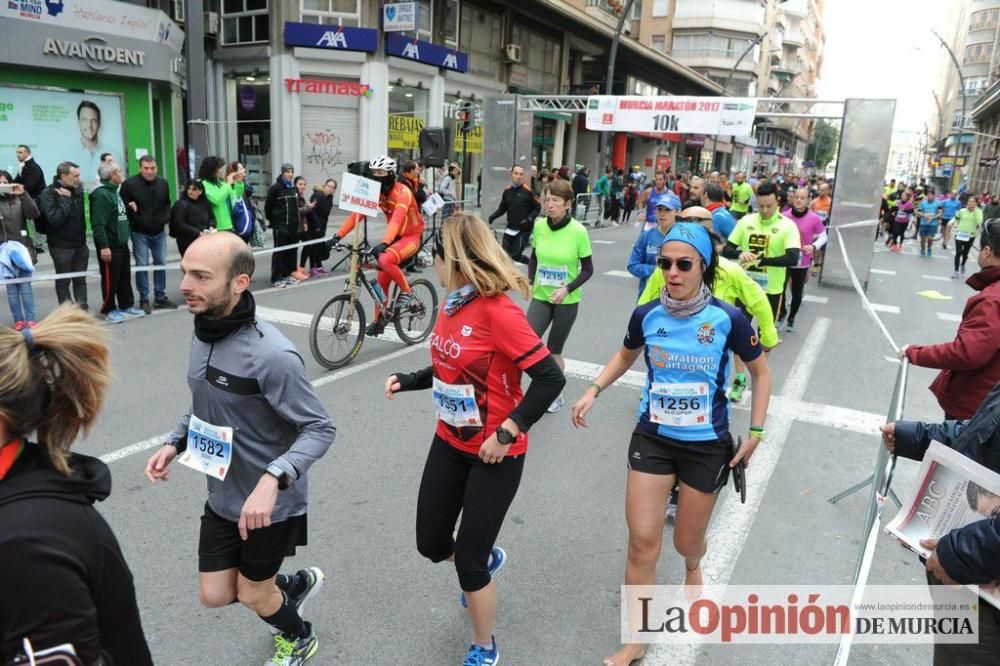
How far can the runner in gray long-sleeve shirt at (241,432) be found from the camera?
7.71 feet

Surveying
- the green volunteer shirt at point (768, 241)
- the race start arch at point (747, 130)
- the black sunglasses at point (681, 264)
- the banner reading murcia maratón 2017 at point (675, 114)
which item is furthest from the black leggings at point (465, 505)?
the banner reading murcia maratón 2017 at point (675, 114)

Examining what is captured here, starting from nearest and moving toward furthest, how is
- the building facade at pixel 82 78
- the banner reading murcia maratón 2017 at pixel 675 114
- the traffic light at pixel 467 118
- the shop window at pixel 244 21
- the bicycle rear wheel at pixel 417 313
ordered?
the bicycle rear wheel at pixel 417 313 < the building facade at pixel 82 78 < the banner reading murcia maratón 2017 at pixel 675 114 < the traffic light at pixel 467 118 < the shop window at pixel 244 21

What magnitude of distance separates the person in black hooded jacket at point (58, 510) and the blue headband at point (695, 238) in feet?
7.16

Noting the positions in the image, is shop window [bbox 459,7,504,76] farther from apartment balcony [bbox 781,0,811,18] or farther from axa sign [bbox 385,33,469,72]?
apartment balcony [bbox 781,0,811,18]

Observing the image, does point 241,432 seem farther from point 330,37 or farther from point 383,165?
point 330,37

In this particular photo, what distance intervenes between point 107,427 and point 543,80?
28925 millimetres

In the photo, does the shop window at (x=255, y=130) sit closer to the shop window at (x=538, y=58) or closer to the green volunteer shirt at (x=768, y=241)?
the shop window at (x=538, y=58)

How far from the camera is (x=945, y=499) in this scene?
2.13m

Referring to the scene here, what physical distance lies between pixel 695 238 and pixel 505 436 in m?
1.18

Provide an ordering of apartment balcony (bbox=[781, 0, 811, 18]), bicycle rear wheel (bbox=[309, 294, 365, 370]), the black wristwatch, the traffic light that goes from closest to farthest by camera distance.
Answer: the black wristwatch → bicycle rear wheel (bbox=[309, 294, 365, 370]) → the traffic light → apartment balcony (bbox=[781, 0, 811, 18])

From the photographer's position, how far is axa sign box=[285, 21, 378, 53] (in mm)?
20266

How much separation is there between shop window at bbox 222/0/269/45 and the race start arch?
8.31 m

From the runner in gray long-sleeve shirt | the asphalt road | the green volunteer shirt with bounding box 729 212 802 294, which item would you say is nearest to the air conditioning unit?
the asphalt road

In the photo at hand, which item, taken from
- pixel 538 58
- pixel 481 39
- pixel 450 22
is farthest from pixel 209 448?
pixel 538 58
